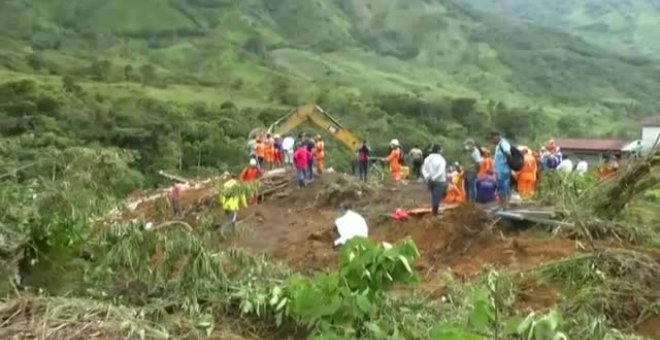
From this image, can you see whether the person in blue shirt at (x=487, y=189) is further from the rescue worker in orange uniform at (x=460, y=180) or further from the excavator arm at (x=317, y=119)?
the excavator arm at (x=317, y=119)

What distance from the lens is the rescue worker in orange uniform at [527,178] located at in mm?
14586

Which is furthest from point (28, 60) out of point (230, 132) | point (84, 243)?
point (84, 243)

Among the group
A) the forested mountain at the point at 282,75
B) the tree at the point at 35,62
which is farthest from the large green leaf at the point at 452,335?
the tree at the point at 35,62

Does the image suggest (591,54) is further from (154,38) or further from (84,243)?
(84,243)

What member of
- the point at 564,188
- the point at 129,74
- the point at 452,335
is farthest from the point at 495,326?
the point at 129,74

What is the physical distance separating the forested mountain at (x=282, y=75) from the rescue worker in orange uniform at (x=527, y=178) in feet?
74.5

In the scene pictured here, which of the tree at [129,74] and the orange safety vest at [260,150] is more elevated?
the tree at [129,74]

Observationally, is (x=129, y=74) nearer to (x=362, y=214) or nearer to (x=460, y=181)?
(x=460, y=181)

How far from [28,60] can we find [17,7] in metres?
36.5

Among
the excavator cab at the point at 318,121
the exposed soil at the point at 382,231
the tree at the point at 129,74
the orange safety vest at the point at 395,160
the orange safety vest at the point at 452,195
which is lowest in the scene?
the exposed soil at the point at 382,231

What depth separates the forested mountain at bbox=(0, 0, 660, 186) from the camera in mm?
49250

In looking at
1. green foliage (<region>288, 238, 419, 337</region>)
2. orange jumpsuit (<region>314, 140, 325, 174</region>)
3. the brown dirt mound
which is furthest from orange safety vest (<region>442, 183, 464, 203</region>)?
green foliage (<region>288, 238, 419, 337</region>)

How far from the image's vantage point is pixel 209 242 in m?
8.34

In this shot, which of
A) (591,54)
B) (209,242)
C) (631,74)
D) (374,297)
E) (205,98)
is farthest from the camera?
(591,54)
